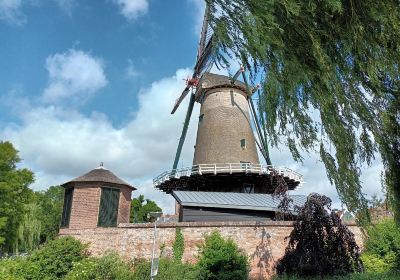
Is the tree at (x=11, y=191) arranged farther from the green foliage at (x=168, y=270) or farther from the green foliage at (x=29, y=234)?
the green foliage at (x=168, y=270)

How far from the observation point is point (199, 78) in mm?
27578

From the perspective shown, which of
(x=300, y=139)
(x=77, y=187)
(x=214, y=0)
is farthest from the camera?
(x=77, y=187)

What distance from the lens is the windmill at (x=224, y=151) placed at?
20547mm

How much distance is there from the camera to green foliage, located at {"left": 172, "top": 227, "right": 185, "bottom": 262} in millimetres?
14188

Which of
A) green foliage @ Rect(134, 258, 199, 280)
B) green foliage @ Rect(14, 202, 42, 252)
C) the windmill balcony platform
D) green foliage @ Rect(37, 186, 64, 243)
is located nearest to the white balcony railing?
the windmill balcony platform

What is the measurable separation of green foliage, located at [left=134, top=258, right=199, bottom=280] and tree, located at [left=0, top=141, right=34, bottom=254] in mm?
11609

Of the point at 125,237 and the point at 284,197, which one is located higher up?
the point at 284,197

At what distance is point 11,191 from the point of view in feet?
72.3

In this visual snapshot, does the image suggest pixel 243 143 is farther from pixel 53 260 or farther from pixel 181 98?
pixel 53 260

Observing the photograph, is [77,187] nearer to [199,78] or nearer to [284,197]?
[284,197]

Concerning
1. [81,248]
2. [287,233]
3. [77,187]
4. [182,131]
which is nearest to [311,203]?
[287,233]

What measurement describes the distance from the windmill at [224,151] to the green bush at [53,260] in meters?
7.99

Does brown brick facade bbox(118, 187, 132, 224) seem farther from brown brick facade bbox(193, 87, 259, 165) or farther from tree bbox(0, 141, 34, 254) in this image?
tree bbox(0, 141, 34, 254)

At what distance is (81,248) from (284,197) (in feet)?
26.0
